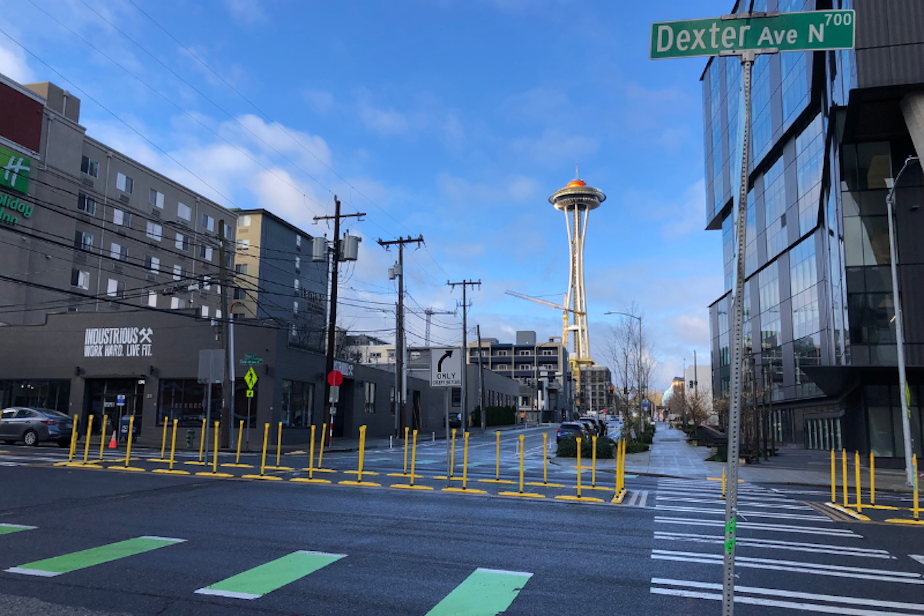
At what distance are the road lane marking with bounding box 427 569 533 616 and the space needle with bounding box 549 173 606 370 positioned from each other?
175 meters

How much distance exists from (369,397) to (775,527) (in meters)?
35.7

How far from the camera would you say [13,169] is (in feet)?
134

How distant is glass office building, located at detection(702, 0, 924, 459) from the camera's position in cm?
2456

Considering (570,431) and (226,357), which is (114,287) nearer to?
(226,357)

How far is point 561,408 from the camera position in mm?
129125

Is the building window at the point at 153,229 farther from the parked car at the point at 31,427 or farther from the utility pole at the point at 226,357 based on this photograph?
the parked car at the point at 31,427

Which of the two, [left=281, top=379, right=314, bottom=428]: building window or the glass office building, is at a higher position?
the glass office building

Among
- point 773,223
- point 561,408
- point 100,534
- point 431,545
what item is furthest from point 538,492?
point 561,408

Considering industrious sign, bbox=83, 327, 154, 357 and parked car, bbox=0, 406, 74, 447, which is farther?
industrious sign, bbox=83, 327, 154, 357

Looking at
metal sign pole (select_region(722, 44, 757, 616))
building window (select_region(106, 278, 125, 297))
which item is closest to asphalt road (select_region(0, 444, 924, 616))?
metal sign pole (select_region(722, 44, 757, 616))

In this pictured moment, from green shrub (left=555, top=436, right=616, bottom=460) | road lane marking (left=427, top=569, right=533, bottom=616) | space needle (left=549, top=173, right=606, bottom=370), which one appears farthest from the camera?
space needle (left=549, top=173, right=606, bottom=370)

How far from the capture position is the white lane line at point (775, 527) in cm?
1043

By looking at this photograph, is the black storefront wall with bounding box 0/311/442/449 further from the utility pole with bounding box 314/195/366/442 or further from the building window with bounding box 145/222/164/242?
the building window with bounding box 145/222/164/242

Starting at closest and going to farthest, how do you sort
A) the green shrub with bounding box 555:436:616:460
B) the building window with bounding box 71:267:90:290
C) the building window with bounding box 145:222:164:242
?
the green shrub with bounding box 555:436:616:460, the building window with bounding box 71:267:90:290, the building window with bounding box 145:222:164:242
